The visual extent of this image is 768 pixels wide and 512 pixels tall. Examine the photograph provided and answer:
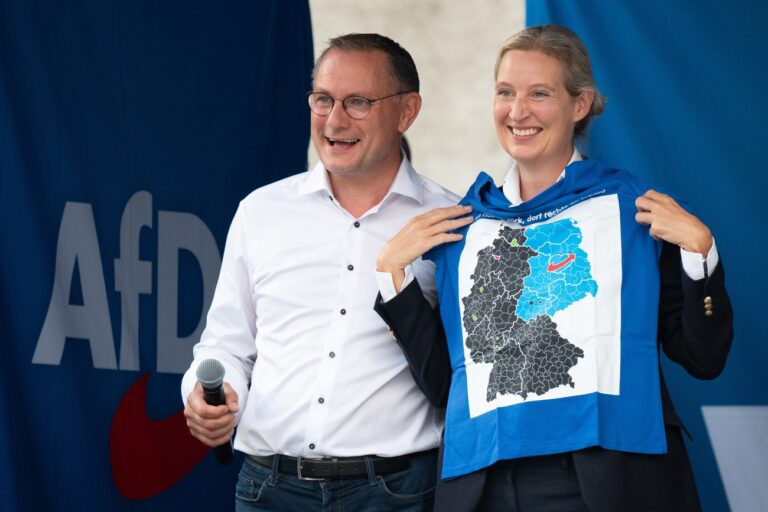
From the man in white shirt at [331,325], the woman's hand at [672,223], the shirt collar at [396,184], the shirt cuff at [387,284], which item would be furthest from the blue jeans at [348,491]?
the woman's hand at [672,223]

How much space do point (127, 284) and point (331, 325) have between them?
1.08 meters

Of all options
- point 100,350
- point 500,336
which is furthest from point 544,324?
point 100,350

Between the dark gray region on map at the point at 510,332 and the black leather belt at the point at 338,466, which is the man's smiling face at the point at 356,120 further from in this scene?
the black leather belt at the point at 338,466

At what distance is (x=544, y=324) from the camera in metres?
2.27

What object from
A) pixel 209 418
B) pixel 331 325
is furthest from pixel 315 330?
pixel 209 418

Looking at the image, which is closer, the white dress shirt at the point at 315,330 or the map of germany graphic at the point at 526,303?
the map of germany graphic at the point at 526,303

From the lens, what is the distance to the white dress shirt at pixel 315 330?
2.62 m

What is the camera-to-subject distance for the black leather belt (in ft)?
8.45

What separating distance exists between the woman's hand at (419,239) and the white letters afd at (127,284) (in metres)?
1.22

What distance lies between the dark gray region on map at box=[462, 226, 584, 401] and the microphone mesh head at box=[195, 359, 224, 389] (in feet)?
1.77

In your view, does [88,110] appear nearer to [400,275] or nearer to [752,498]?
[400,275]

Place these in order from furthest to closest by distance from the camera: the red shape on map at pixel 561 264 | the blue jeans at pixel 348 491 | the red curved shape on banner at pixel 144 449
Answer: the red curved shape on banner at pixel 144 449 → the blue jeans at pixel 348 491 → the red shape on map at pixel 561 264

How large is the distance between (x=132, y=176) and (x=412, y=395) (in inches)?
55.2

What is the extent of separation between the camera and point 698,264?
2168mm
